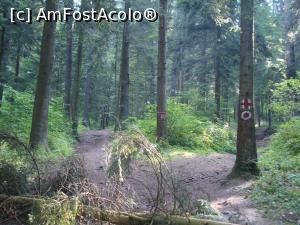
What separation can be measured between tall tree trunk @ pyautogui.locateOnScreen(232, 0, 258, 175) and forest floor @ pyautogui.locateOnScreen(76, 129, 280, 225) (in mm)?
487

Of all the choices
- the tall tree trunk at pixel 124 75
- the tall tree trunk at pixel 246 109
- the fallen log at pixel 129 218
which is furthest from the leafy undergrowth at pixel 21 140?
the tall tree trunk at pixel 246 109

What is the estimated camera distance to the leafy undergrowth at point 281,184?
687 cm

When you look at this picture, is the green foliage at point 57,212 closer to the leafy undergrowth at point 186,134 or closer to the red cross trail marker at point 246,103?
the red cross trail marker at point 246,103

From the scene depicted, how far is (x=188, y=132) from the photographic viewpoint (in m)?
16.6

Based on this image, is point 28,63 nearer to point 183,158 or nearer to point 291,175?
point 183,158

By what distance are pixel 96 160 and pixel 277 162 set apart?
228 inches

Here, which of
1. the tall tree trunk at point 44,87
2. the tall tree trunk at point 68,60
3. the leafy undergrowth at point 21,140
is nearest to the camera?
the leafy undergrowth at point 21,140

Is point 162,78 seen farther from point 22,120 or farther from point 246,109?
point 246,109

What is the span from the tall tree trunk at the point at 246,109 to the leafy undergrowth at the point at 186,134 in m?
4.77

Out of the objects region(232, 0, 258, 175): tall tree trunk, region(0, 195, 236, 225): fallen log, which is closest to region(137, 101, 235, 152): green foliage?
region(232, 0, 258, 175): tall tree trunk

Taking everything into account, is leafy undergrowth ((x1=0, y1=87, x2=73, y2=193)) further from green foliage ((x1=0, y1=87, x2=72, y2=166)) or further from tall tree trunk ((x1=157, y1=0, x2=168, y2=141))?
tall tree trunk ((x1=157, y1=0, x2=168, y2=141))

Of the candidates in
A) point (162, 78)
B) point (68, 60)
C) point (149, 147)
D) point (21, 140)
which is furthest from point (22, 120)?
point (149, 147)

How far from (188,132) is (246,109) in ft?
22.7

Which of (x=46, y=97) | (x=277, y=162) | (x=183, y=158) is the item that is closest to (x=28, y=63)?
(x=46, y=97)
